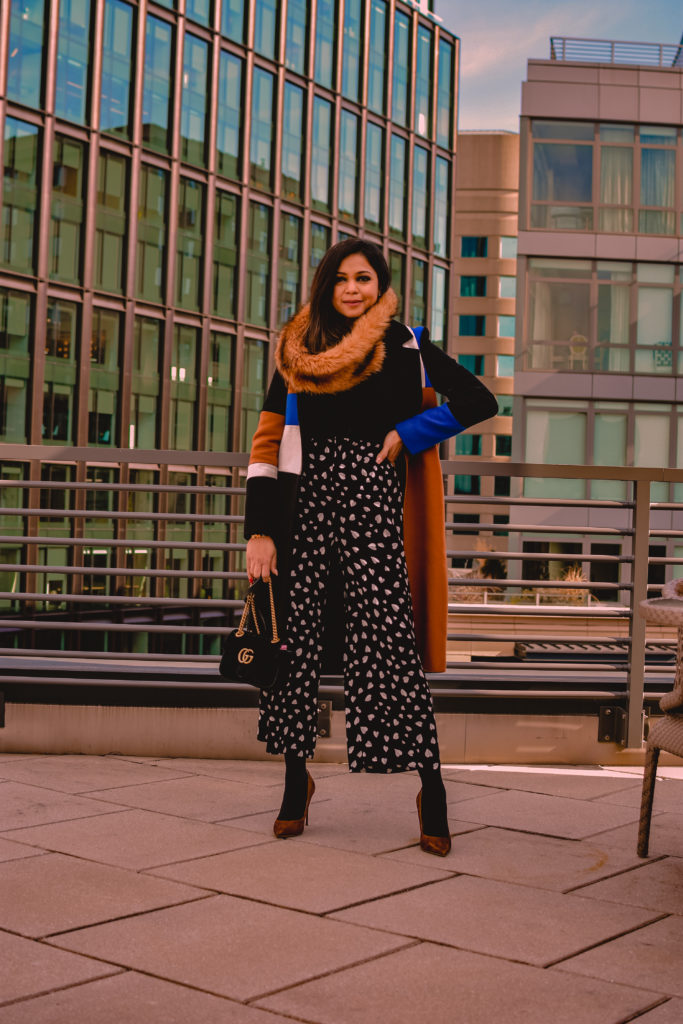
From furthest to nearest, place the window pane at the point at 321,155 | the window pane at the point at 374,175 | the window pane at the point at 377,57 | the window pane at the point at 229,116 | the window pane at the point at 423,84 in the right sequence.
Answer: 1. the window pane at the point at 423,84
2. the window pane at the point at 377,57
3. the window pane at the point at 374,175
4. the window pane at the point at 321,155
5. the window pane at the point at 229,116

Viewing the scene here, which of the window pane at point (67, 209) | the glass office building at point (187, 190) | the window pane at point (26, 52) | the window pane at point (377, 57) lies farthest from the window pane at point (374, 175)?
the window pane at point (26, 52)

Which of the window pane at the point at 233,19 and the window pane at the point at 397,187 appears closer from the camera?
the window pane at the point at 233,19

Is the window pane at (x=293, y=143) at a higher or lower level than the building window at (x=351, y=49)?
lower

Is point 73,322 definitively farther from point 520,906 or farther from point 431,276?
point 520,906

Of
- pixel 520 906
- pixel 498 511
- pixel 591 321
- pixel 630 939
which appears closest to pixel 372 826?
pixel 520 906

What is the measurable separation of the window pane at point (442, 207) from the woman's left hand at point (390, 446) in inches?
1932

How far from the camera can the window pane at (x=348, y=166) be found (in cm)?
4700

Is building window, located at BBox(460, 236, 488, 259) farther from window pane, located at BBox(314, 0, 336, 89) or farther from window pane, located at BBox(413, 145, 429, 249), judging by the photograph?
window pane, located at BBox(314, 0, 336, 89)

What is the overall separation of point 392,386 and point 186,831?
5.63 ft

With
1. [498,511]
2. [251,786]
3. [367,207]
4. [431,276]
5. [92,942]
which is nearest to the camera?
[92,942]

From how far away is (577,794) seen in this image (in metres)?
5.37

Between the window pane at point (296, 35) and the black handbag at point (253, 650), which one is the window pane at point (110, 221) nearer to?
the window pane at point (296, 35)

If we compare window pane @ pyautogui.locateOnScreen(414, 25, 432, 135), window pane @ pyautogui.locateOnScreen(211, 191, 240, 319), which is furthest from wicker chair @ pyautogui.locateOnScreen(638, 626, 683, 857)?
window pane @ pyautogui.locateOnScreen(414, 25, 432, 135)

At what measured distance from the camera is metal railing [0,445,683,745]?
19.9ft
